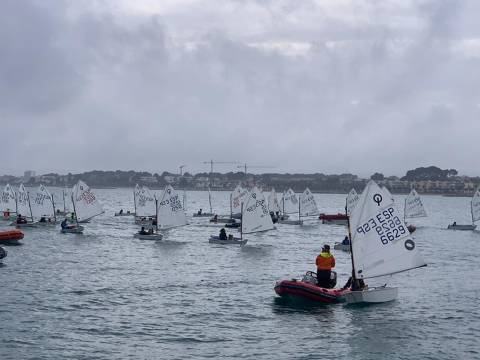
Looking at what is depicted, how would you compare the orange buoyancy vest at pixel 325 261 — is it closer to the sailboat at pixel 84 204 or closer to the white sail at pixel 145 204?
the sailboat at pixel 84 204

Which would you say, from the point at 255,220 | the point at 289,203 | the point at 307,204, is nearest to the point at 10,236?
the point at 255,220

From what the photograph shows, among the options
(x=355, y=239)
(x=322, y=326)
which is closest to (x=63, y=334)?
(x=322, y=326)

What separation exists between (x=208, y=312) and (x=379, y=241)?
9.20 metres

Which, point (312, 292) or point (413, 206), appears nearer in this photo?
point (312, 292)

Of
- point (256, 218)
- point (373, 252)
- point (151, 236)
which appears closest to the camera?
point (373, 252)

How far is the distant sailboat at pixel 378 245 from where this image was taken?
3641cm

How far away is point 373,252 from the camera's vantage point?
36.5 meters

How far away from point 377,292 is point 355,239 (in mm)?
2822

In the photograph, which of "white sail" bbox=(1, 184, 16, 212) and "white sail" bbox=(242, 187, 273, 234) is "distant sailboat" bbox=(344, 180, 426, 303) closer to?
"white sail" bbox=(242, 187, 273, 234)

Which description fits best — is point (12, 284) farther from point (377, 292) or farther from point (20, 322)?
point (377, 292)

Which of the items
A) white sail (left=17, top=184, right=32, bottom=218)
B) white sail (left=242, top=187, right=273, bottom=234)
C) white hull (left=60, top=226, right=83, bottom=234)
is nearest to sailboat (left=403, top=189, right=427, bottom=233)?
white sail (left=242, top=187, right=273, bottom=234)

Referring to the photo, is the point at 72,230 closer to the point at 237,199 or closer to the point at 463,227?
the point at 237,199

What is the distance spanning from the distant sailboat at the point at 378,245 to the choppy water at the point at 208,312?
1782mm

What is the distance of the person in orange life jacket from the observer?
36031 mm
